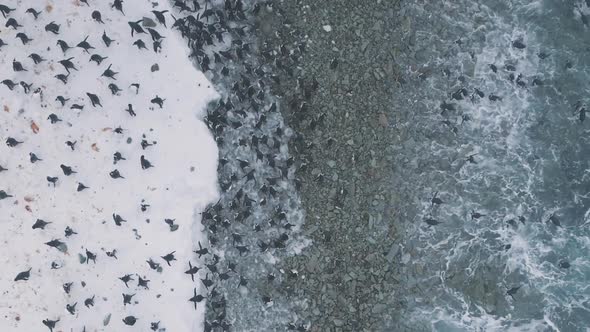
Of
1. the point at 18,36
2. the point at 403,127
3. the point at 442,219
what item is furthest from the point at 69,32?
the point at 442,219

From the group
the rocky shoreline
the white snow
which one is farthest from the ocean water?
the white snow

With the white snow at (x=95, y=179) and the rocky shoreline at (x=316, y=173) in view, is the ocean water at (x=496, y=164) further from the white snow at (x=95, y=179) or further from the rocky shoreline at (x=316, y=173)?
the white snow at (x=95, y=179)

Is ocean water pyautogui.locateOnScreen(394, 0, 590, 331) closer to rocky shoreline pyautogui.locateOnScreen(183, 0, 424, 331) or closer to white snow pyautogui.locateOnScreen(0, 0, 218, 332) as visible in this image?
rocky shoreline pyautogui.locateOnScreen(183, 0, 424, 331)

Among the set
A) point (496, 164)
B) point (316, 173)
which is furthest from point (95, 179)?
point (496, 164)

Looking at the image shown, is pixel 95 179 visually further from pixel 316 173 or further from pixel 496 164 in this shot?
pixel 496 164

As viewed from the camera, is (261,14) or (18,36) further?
(261,14)

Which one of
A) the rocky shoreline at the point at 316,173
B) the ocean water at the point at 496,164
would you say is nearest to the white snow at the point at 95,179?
the rocky shoreline at the point at 316,173

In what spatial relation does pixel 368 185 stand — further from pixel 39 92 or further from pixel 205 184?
pixel 39 92

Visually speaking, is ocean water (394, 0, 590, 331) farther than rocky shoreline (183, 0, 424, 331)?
Yes
